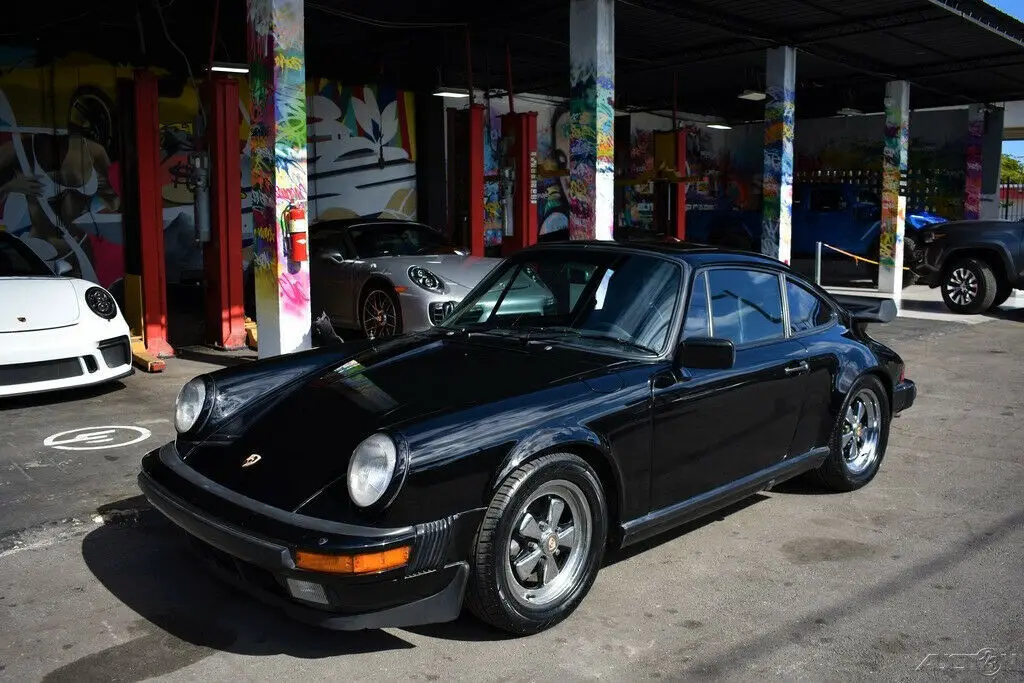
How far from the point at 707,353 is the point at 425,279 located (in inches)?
232

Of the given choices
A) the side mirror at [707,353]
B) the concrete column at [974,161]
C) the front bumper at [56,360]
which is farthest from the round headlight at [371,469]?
the concrete column at [974,161]

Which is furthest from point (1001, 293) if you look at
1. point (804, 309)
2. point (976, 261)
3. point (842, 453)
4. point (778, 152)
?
point (804, 309)

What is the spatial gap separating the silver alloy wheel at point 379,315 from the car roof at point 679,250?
4973mm

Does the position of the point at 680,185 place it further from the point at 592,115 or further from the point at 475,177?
the point at 592,115

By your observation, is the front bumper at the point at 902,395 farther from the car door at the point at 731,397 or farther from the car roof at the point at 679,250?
the car roof at the point at 679,250

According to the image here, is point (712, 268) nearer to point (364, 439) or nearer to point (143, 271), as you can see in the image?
point (364, 439)

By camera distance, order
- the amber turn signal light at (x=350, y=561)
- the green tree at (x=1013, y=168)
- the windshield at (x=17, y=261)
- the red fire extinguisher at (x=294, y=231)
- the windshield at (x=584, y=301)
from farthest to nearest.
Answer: the green tree at (x=1013, y=168), the red fire extinguisher at (x=294, y=231), the windshield at (x=17, y=261), the windshield at (x=584, y=301), the amber turn signal light at (x=350, y=561)

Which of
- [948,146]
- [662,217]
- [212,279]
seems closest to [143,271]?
[212,279]

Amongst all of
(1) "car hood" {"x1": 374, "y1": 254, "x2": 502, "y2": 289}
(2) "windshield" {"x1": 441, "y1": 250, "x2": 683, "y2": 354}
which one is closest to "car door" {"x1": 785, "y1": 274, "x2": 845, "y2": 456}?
(2) "windshield" {"x1": 441, "y1": 250, "x2": 683, "y2": 354}

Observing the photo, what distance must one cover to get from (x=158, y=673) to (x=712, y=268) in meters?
2.78

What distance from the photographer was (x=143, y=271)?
9578 millimetres

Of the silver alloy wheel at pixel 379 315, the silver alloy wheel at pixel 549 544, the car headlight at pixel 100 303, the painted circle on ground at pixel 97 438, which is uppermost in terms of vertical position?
the car headlight at pixel 100 303

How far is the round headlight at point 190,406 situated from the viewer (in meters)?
3.80

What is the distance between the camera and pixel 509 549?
318 cm
